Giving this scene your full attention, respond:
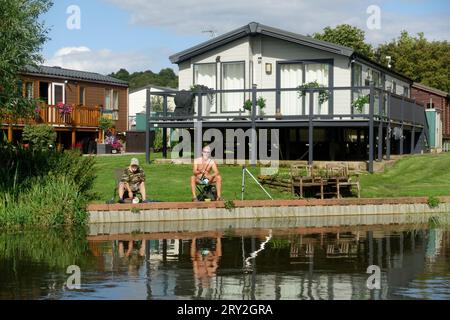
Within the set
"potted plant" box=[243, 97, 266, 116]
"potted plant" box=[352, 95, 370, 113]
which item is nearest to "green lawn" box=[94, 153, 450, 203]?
"potted plant" box=[352, 95, 370, 113]

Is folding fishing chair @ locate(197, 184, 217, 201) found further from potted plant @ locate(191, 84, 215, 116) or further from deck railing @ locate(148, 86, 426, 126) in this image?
potted plant @ locate(191, 84, 215, 116)

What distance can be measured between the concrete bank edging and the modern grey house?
4.13 m

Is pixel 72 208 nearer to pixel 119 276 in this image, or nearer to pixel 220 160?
pixel 119 276

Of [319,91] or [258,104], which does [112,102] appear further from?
[319,91]

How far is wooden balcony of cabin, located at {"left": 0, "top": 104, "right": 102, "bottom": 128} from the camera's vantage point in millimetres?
35253

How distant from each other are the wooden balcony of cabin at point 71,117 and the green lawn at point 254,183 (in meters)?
9.93

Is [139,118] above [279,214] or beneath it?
above

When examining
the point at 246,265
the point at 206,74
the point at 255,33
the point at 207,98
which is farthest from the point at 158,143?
the point at 246,265

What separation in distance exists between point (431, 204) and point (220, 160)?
8.33m

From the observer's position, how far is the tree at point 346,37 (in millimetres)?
61031

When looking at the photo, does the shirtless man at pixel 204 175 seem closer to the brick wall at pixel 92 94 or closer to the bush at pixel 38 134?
the bush at pixel 38 134

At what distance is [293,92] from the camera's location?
2534 centimetres

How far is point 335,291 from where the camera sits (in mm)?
9586
